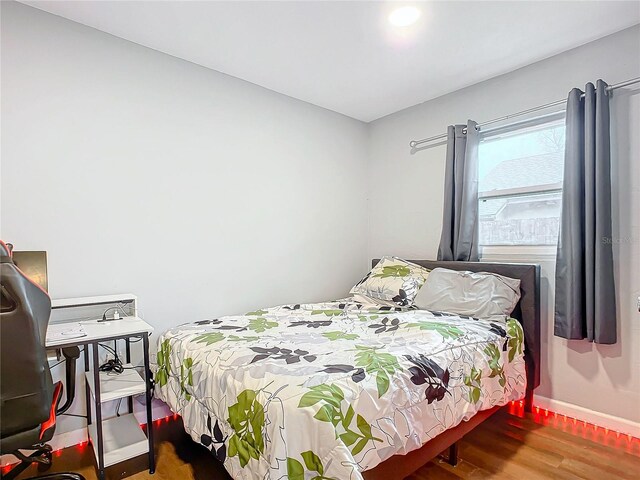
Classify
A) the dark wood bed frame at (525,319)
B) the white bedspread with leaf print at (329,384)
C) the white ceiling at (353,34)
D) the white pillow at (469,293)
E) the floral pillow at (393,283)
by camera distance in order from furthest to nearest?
1. the floral pillow at (393,283)
2. the white pillow at (469,293)
3. the white ceiling at (353,34)
4. the dark wood bed frame at (525,319)
5. the white bedspread with leaf print at (329,384)

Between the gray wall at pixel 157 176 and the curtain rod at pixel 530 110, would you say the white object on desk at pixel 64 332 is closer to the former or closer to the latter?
the gray wall at pixel 157 176

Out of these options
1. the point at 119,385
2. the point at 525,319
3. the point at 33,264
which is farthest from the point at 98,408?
the point at 525,319

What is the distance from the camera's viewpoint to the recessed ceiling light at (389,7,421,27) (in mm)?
2002

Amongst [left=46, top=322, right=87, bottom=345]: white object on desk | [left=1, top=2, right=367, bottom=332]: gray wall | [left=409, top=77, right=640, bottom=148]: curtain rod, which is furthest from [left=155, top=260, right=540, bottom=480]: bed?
[left=409, top=77, right=640, bottom=148]: curtain rod

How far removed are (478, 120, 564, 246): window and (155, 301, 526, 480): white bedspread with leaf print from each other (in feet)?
2.55

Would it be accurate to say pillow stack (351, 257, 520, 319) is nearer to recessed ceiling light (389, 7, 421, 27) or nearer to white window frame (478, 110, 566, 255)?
white window frame (478, 110, 566, 255)

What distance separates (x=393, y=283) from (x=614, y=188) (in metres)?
1.56

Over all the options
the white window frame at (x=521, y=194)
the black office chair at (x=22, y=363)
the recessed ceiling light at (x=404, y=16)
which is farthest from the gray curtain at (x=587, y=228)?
the black office chair at (x=22, y=363)

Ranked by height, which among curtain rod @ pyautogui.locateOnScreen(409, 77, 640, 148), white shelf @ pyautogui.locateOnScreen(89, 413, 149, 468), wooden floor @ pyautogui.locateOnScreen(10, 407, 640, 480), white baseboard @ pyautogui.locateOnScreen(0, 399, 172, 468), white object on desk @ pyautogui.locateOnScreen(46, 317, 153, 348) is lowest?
wooden floor @ pyautogui.locateOnScreen(10, 407, 640, 480)

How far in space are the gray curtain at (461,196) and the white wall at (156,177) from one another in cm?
112

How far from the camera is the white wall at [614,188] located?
217cm

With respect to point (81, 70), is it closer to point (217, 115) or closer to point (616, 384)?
point (217, 115)

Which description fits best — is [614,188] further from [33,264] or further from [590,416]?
[33,264]

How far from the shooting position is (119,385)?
1.87 meters
